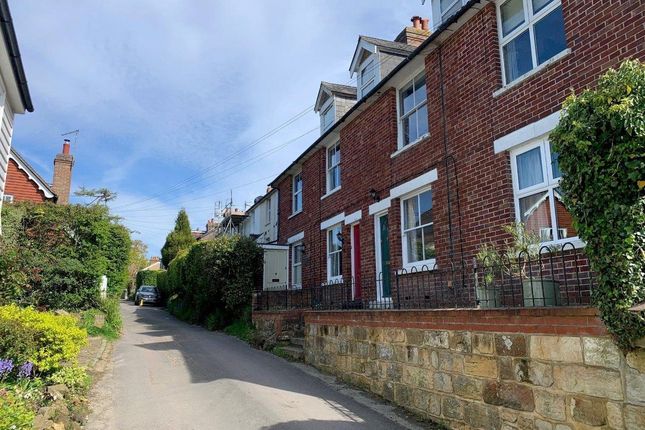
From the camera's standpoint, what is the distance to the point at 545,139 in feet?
24.6

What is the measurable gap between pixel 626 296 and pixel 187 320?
22072mm

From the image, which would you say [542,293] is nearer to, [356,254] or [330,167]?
[356,254]

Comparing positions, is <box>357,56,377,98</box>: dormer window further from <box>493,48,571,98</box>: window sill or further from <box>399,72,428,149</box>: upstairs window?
<box>493,48,571,98</box>: window sill

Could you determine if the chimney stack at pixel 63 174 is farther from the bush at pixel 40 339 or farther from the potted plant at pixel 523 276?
the potted plant at pixel 523 276

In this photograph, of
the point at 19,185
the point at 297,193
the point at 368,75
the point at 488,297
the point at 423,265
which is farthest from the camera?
the point at 19,185

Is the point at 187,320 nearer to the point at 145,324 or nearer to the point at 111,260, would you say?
the point at 145,324

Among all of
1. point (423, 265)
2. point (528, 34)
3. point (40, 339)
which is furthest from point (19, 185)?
point (528, 34)

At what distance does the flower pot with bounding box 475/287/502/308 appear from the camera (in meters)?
6.39

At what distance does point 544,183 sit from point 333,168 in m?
8.76

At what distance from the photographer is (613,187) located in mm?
4156

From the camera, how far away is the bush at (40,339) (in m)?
7.07

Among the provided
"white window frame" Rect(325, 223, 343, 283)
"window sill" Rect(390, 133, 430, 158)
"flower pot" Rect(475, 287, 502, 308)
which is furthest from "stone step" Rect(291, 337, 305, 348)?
"flower pot" Rect(475, 287, 502, 308)

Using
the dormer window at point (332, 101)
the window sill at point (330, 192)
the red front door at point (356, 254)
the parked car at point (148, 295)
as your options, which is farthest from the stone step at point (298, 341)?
the parked car at point (148, 295)

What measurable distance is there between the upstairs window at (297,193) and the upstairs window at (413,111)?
7369 millimetres
